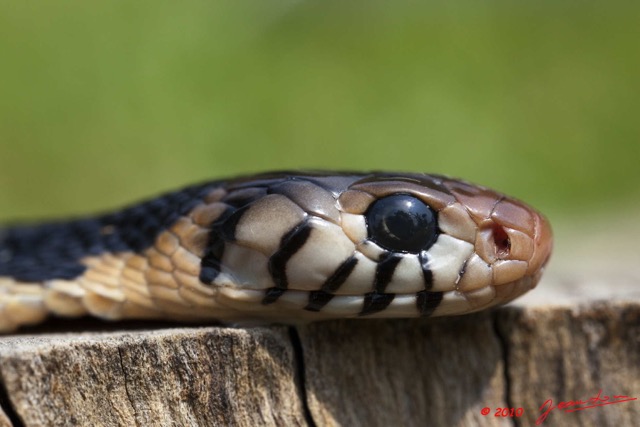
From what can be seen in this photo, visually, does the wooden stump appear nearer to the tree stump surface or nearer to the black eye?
the tree stump surface

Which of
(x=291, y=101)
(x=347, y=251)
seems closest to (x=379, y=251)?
(x=347, y=251)

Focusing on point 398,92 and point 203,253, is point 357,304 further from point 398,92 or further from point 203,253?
point 398,92

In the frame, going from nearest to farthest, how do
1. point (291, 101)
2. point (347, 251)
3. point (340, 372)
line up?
point (347, 251), point (340, 372), point (291, 101)

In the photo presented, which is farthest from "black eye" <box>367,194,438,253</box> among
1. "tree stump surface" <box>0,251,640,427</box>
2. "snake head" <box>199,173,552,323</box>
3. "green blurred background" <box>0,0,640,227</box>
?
"green blurred background" <box>0,0,640,227</box>

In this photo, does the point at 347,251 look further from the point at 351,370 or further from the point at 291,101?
the point at 291,101

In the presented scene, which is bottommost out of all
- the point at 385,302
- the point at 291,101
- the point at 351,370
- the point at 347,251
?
the point at 291,101

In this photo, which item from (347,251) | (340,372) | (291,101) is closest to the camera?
(347,251)

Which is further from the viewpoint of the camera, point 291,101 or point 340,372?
point 291,101
